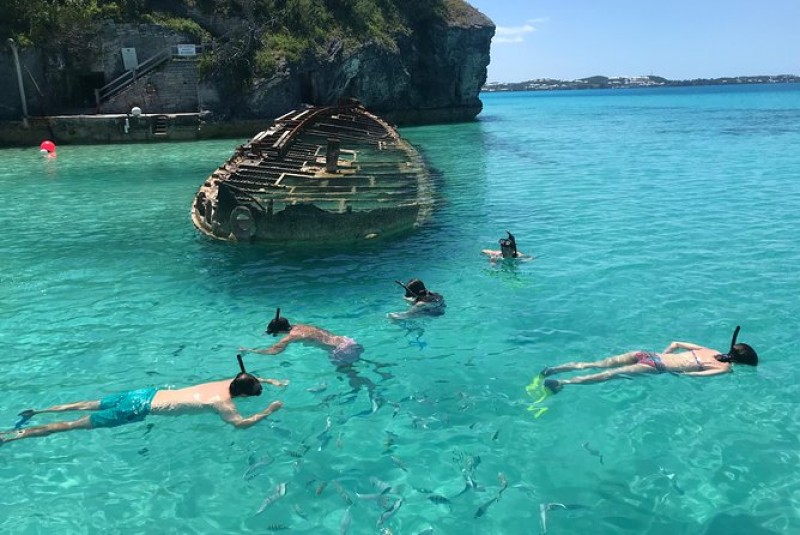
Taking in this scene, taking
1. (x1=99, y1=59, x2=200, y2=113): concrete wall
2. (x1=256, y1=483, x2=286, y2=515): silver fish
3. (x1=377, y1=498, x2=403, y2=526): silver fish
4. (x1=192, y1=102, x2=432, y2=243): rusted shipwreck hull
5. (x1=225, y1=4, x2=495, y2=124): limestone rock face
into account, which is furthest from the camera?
(x1=225, y1=4, x2=495, y2=124): limestone rock face

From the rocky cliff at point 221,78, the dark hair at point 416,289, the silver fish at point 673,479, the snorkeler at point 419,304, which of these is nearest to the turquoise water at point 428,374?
the silver fish at point 673,479

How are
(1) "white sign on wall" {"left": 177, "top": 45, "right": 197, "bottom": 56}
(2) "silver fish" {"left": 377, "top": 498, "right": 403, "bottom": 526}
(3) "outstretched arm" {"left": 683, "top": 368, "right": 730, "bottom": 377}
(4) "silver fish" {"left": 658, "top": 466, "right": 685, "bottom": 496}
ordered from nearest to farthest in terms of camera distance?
(2) "silver fish" {"left": 377, "top": 498, "right": 403, "bottom": 526} → (4) "silver fish" {"left": 658, "top": 466, "right": 685, "bottom": 496} → (3) "outstretched arm" {"left": 683, "top": 368, "right": 730, "bottom": 377} → (1) "white sign on wall" {"left": 177, "top": 45, "right": 197, "bottom": 56}

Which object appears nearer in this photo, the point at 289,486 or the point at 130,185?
the point at 289,486

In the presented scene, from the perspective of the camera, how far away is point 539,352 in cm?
937

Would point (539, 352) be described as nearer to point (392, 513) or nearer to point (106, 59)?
point (392, 513)

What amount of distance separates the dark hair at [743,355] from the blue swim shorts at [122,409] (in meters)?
8.08

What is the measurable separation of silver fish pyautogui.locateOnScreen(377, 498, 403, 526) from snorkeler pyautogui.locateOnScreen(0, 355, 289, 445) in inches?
89.8

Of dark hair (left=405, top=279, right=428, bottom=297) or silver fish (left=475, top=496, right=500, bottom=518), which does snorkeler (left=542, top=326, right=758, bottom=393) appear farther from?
dark hair (left=405, top=279, right=428, bottom=297)

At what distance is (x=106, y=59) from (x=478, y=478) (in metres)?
49.2

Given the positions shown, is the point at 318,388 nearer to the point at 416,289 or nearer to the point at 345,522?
the point at 345,522

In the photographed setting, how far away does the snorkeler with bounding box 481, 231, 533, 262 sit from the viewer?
1334cm

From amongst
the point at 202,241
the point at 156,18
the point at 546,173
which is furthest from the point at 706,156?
the point at 156,18

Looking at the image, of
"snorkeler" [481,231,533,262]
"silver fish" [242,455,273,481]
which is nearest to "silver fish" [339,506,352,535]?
"silver fish" [242,455,273,481]

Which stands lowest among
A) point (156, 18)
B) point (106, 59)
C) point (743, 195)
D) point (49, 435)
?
point (49, 435)
